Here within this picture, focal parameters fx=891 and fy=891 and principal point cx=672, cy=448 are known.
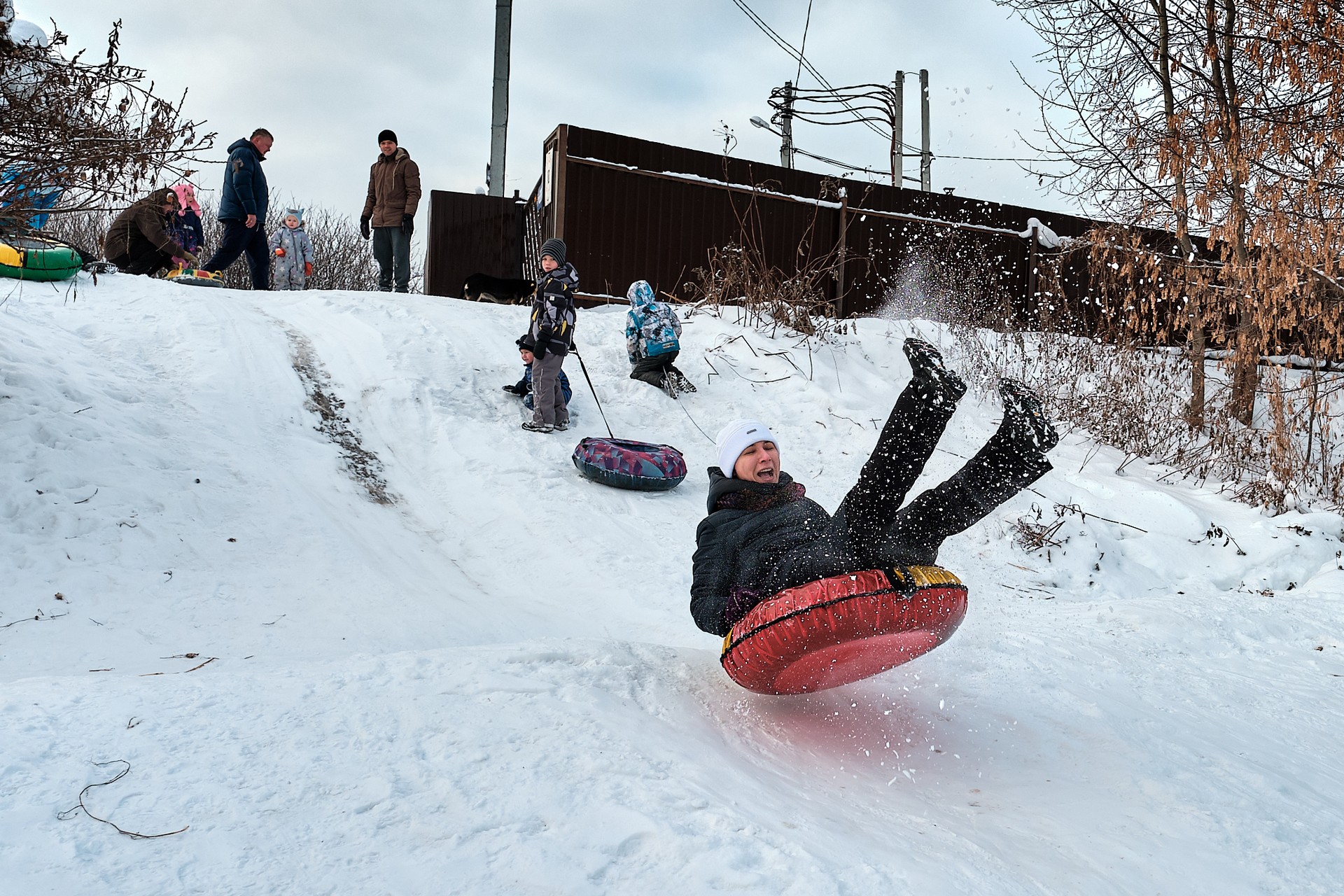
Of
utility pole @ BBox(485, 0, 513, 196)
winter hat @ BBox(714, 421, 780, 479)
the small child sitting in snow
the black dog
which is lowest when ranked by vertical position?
winter hat @ BBox(714, 421, 780, 479)

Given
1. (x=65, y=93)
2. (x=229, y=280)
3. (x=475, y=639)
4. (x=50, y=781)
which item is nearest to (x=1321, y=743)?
(x=475, y=639)

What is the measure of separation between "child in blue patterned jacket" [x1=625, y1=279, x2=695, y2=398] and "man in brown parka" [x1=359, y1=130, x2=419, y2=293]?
3.45 metres

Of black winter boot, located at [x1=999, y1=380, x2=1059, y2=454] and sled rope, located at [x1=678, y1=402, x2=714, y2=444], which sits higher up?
black winter boot, located at [x1=999, y1=380, x2=1059, y2=454]

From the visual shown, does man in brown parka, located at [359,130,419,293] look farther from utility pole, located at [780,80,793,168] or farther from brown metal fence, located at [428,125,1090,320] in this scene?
utility pole, located at [780,80,793,168]

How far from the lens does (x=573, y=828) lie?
190cm

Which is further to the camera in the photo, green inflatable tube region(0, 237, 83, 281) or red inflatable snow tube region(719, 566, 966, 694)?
green inflatable tube region(0, 237, 83, 281)

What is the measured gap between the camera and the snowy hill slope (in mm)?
1842

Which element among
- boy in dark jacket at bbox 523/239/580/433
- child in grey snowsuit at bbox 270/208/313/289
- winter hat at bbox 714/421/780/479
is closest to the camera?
winter hat at bbox 714/421/780/479

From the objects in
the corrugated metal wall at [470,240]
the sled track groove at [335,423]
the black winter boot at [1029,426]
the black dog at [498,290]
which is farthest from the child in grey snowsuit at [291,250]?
the black winter boot at [1029,426]

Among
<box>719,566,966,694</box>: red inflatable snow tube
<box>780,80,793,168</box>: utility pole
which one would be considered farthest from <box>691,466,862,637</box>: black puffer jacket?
<box>780,80,793,168</box>: utility pole

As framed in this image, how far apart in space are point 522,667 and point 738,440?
45.8 inches

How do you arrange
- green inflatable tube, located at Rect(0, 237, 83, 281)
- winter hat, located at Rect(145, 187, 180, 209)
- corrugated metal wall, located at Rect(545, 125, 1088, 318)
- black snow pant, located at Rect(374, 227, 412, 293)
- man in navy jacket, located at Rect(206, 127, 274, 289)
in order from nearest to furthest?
winter hat, located at Rect(145, 187, 180, 209) → green inflatable tube, located at Rect(0, 237, 83, 281) → man in navy jacket, located at Rect(206, 127, 274, 289) → black snow pant, located at Rect(374, 227, 412, 293) → corrugated metal wall, located at Rect(545, 125, 1088, 318)

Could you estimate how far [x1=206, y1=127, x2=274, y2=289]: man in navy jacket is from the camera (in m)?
9.53

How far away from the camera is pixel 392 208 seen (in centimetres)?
1038
